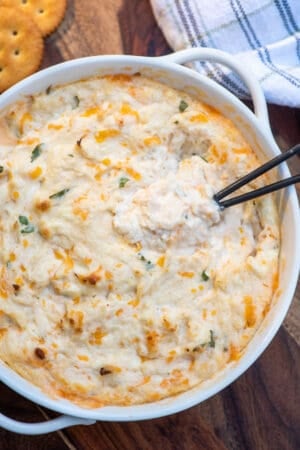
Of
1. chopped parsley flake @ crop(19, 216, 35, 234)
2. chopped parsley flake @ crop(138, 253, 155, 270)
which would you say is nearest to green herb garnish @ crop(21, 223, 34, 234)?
chopped parsley flake @ crop(19, 216, 35, 234)

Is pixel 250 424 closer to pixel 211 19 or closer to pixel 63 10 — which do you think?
pixel 211 19

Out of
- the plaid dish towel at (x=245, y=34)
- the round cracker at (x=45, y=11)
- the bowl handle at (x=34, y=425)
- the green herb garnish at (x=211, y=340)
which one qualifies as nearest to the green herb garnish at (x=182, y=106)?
the plaid dish towel at (x=245, y=34)

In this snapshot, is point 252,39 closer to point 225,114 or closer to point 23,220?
point 225,114

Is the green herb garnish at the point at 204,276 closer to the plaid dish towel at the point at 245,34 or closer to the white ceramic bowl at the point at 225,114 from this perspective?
the white ceramic bowl at the point at 225,114

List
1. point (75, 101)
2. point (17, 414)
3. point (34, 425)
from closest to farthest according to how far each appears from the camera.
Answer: point (34, 425)
point (75, 101)
point (17, 414)

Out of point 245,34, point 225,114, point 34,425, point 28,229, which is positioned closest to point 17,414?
point 34,425

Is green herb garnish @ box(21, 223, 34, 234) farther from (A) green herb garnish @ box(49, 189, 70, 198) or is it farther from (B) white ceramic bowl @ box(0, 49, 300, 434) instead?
(B) white ceramic bowl @ box(0, 49, 300, 434)
